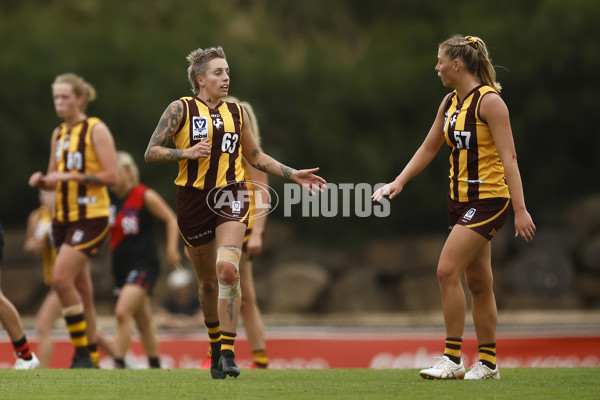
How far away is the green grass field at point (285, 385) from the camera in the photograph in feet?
17.6

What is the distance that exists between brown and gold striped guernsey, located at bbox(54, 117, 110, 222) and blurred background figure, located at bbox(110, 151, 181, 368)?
1.11m

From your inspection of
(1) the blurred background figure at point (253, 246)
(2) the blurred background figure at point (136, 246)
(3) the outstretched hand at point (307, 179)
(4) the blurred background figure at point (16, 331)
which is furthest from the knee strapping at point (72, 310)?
(3) the outstretched hand at point (307, 179)

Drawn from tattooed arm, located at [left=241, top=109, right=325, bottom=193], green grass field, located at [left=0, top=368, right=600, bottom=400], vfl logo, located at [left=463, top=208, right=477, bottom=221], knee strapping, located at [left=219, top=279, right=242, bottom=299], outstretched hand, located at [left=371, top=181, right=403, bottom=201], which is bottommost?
green grass field, located at [left=0, top=368, right=600, bottom=400]

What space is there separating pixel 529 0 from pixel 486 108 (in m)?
12.7

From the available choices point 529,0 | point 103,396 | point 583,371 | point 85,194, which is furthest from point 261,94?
point 103,396

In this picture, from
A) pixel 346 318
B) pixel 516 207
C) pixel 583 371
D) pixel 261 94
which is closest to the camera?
pixel 516 207

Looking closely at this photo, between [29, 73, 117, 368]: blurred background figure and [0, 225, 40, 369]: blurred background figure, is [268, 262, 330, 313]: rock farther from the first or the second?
[0, 225, 40, 369]: blurred background figure

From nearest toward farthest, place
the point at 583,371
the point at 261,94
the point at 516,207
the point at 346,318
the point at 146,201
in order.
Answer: the point at 516,207, the point at 583,371, the point at 146,201, the point at 346,318, the point at 261,94

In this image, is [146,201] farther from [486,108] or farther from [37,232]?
[486,108]

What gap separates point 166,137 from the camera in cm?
608

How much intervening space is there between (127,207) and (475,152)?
178 inches

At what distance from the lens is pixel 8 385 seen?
19.5ft

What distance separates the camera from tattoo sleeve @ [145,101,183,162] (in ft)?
19.6

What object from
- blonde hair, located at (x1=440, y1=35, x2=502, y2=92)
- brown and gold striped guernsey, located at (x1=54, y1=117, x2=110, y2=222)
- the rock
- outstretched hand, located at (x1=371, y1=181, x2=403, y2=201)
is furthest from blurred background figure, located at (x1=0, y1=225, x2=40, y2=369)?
the rock
